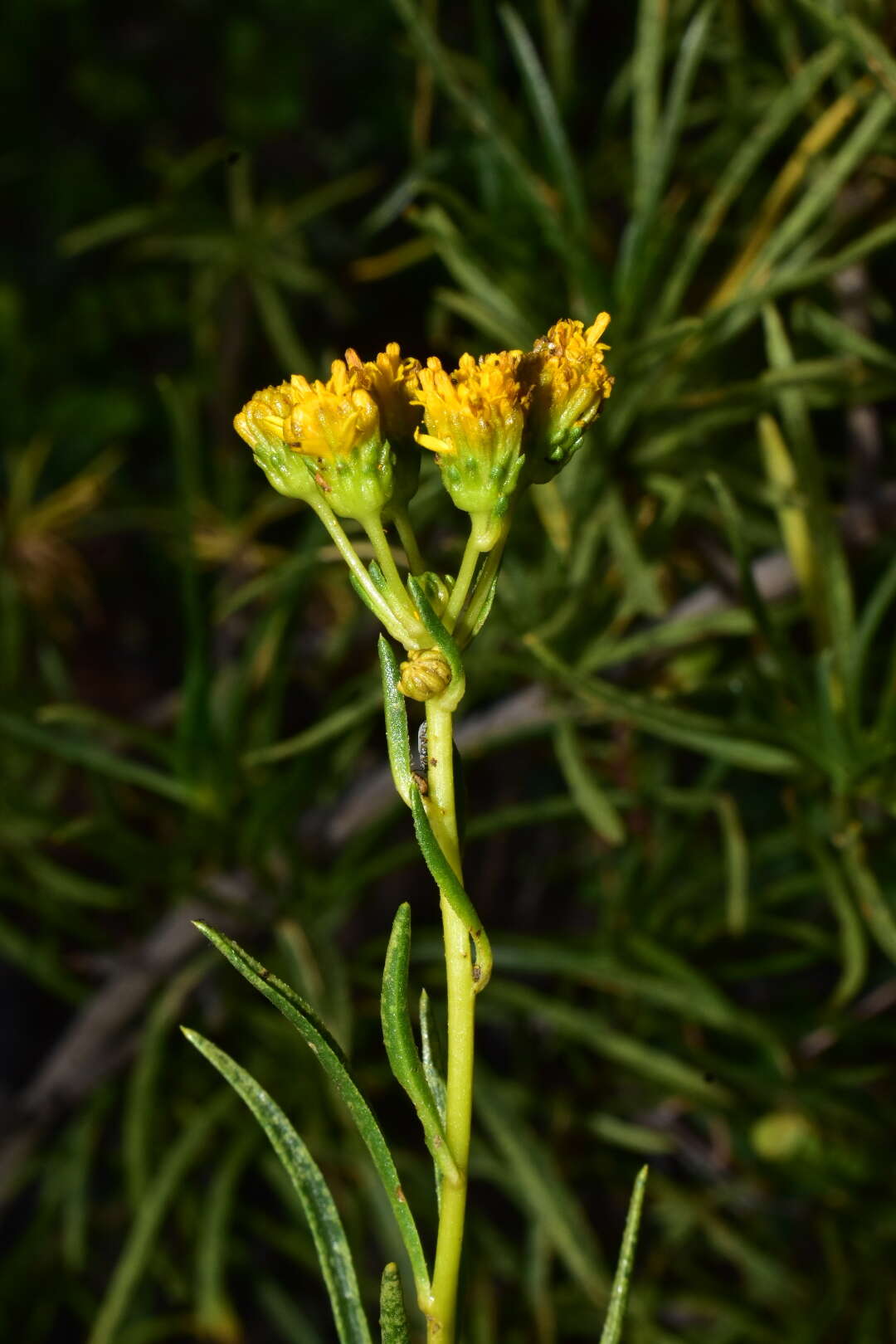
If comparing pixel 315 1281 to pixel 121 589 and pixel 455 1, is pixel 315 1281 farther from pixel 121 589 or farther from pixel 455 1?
pixel 455 1

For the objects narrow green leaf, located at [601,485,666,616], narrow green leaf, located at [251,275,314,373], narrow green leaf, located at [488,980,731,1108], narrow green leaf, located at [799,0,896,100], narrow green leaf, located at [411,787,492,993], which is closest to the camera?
narrow green leaf, located at [411,787,492,993]

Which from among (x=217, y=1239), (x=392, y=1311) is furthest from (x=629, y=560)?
(x=217, y=1239)

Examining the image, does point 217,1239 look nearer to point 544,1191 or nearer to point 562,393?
point 544,1191

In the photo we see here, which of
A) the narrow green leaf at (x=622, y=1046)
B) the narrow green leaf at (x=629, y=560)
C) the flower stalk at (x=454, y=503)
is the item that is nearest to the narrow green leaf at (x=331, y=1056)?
the flower stalk at (x=454, y=503)

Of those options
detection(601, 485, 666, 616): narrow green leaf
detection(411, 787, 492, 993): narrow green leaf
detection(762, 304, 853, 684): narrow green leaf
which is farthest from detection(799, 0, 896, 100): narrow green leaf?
detection(411, 787, 492, 993): narrow green leaf

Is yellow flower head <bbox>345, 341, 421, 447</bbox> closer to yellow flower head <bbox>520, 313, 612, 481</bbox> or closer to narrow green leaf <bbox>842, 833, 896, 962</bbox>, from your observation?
yellow flower head <bbox>520, 313, 612, 481</bbox>

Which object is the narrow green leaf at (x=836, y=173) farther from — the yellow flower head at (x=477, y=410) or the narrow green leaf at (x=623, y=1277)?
the narrow green leaf at (x=623, y=1277)

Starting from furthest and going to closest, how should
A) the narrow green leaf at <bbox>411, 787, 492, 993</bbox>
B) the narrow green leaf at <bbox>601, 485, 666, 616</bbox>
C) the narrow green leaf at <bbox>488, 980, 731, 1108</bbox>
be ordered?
1. the narrow green leaf at <bbox>488, 980, 731, 1108</bbox>
2. the narrow green leaf at <bbox>601, 485, 666, 616</bbox>
3. the narrow green leaf at <bbox>411, 787, 492, 993</bbox>
